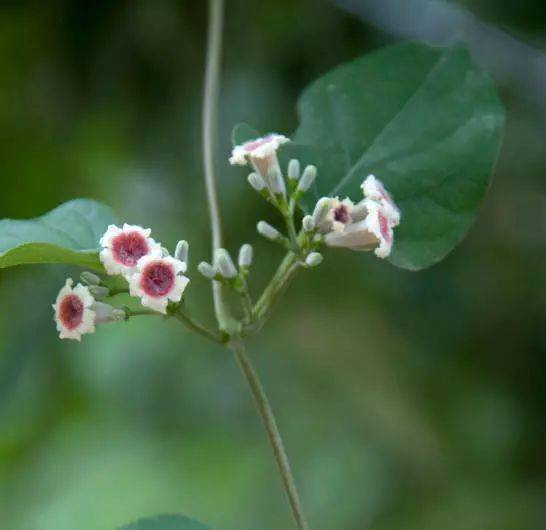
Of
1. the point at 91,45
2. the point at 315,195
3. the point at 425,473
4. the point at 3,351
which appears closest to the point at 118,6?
the point at 91,45

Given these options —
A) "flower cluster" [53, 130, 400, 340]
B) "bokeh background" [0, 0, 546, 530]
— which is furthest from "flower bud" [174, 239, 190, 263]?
"bokeh background" [0, 0, 546, 530]

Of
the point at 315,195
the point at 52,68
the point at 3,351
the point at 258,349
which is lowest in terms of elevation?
the point at 3,351

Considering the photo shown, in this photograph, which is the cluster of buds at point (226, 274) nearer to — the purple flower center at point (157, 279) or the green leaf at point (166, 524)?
the purple flower center at point (157, 279)

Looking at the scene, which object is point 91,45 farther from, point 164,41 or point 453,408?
point 453,408

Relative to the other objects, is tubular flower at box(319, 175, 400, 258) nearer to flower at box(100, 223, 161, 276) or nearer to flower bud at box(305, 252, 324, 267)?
flower bud at box(305, 252, 324, 267)

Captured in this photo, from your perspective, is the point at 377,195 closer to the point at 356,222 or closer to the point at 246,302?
the point at 356,222
